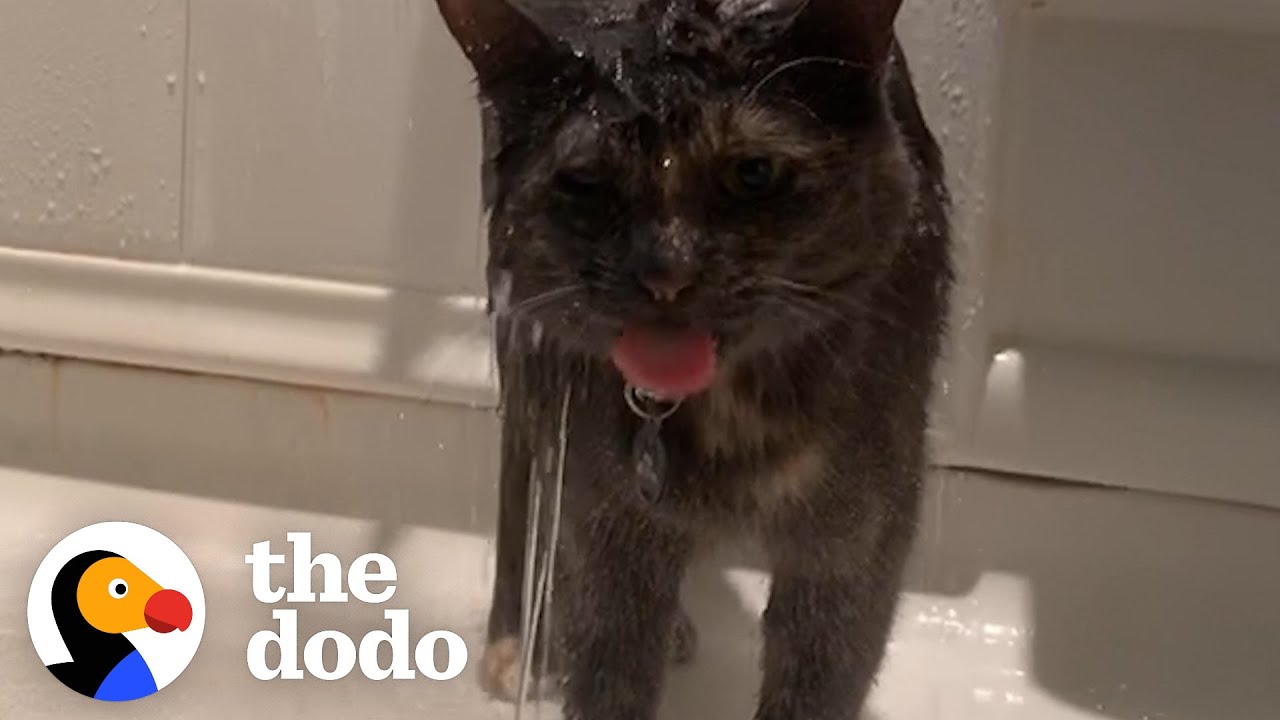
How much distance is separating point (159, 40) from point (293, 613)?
0.53 m

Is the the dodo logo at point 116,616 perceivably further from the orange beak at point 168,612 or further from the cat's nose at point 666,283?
the cat's nose at point 666,283

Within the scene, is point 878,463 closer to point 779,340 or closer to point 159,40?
point 779,340

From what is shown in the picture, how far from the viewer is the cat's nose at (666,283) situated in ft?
1.90

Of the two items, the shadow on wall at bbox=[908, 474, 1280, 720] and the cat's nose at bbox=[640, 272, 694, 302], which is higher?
the cat's nose at bbox=[640, 272, 694, 302]

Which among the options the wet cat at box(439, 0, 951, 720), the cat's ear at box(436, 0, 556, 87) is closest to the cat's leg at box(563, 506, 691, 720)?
the wet cat at box(439, 0, 951, 720)

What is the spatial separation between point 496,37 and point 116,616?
14.1 inches

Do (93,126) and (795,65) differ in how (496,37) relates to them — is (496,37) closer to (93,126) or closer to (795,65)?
(795,65)

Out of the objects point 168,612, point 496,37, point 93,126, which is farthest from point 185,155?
point 496,37

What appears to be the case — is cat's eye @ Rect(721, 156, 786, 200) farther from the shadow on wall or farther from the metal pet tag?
the shadow on wall

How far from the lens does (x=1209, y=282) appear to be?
976 millimetres

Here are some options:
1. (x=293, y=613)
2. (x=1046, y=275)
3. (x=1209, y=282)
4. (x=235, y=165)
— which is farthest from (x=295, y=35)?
(x=1209, y=282)

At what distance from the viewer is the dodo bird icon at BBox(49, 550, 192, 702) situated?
0.76 m

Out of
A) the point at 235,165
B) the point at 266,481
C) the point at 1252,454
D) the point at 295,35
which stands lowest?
the point at 266,481

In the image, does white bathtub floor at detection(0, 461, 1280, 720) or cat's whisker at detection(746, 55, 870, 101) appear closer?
cat's whisker at detection(746, 55, 870, 101)
